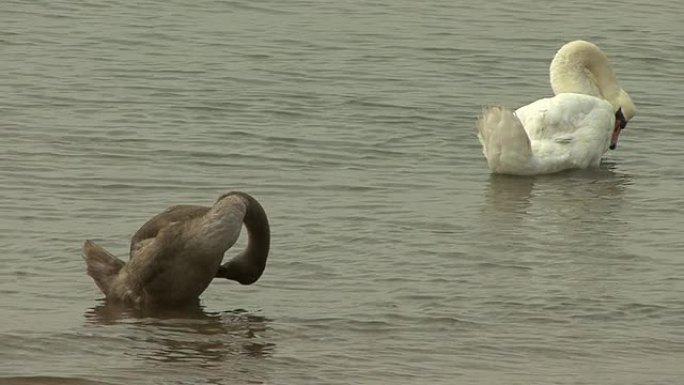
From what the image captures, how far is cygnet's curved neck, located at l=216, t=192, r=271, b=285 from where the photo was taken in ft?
27.4

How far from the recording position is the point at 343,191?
11.7 meters

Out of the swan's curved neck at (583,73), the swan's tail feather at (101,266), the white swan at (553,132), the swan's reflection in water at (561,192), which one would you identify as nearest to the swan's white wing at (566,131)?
the white swan at (553,132)

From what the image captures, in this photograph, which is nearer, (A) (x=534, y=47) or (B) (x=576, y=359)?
(B) (x=576, y=359)

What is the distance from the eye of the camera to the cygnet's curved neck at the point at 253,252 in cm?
834

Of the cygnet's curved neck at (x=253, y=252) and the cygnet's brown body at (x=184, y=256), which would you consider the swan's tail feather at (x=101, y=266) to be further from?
the cygnet's curved neck at (x=253, y=252)

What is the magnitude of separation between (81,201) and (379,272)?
2292mm

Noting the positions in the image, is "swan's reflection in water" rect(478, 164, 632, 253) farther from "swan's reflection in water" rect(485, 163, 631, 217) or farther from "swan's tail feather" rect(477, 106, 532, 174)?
"swan's tail feather" rect(477, 106, 532, 174)

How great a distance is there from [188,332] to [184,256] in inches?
13.2

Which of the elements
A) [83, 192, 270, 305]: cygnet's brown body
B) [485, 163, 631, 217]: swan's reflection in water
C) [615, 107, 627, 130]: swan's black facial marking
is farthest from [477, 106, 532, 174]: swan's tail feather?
[83, 192, 270, 305]: cygnet's brown body

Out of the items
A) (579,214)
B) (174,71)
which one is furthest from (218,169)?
(174,71)

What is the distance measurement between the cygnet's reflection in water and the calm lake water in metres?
0.02

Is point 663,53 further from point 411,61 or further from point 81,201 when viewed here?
point 81,201

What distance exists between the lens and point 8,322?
316 inches

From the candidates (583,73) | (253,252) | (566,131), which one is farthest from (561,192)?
(253,252)
